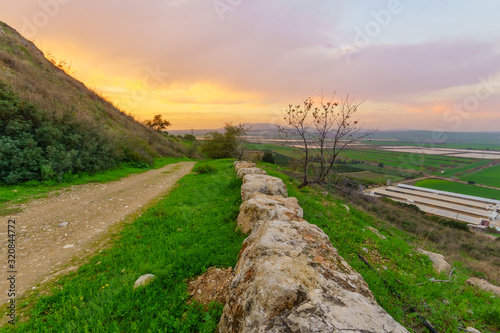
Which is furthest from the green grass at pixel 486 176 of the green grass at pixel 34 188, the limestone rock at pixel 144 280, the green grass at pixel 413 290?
the green grass at pixel 34 188

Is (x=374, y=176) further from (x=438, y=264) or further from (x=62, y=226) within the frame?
(x=62, y=226)

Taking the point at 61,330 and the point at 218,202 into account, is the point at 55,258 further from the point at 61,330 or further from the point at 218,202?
the point at 218,202

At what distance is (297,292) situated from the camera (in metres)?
2.22

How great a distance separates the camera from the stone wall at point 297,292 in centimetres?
183

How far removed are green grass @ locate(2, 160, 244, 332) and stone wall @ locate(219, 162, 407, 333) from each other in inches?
35.9

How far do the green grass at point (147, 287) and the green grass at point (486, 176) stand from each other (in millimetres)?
48673

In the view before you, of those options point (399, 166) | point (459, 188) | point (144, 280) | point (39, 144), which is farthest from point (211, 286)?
point (399, 166)

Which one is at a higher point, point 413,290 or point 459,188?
point 413,290

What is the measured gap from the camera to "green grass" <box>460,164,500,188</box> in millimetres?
33000

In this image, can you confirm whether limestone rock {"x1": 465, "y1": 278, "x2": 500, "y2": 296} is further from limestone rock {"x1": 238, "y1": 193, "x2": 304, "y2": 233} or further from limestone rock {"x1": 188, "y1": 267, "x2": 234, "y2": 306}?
limestone rock {"x1": 188, "y1": 267, "x2": 234, "y2": 306}

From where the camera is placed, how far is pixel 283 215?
455 cm

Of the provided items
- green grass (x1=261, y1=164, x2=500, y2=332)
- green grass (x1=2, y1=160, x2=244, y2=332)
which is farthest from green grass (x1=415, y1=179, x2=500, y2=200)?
green grass (x1=2, y1=160, x2=244, y2=332)

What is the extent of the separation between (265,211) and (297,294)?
9.43 feet

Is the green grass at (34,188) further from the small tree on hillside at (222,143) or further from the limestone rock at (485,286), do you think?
the small tree on hillside at (222,143)
